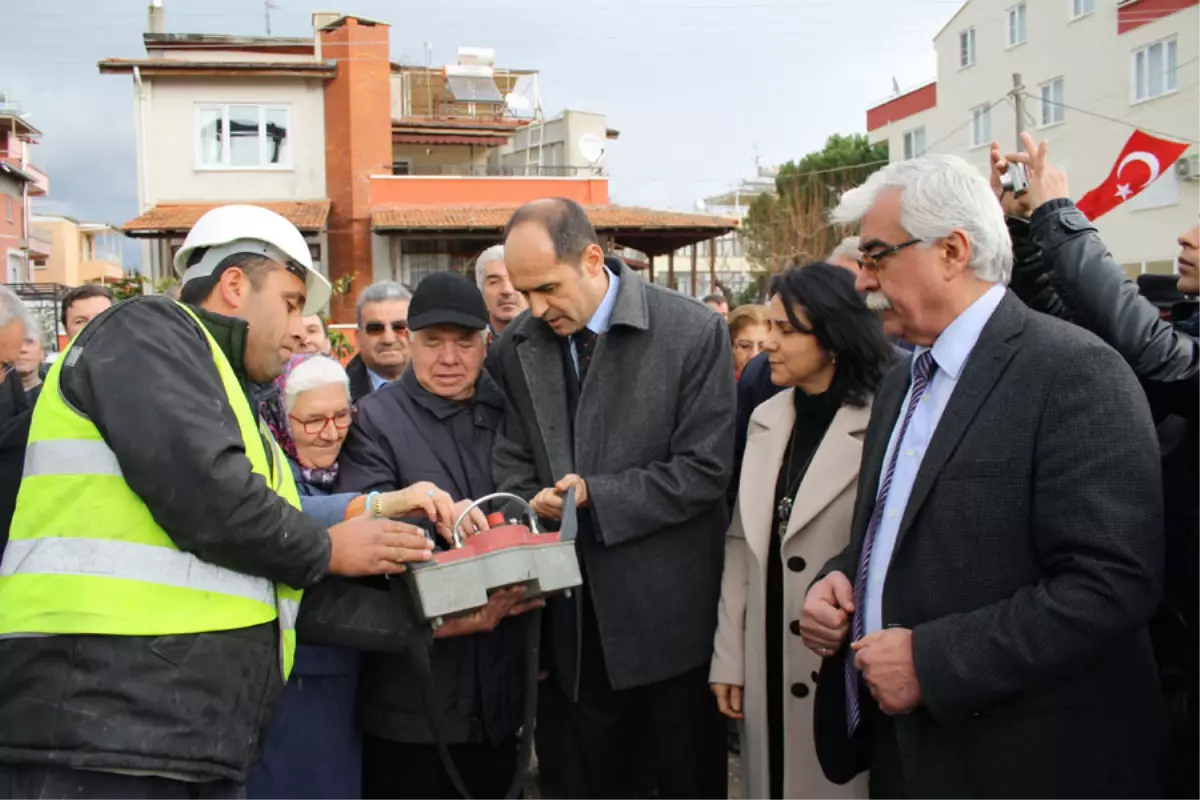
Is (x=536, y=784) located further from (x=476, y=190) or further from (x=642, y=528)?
(x=476, y=190)

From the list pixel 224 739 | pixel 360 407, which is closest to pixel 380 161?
pixel 360 407

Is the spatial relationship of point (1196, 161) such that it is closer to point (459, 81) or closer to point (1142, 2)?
point (1142, 2)

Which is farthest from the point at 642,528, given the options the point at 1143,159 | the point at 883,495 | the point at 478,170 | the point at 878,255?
the point at 478,170

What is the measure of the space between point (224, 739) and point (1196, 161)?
85.4ft

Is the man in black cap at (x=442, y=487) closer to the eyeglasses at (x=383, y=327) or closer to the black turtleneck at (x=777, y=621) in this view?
the black turtleneck at (x=777, y=621)

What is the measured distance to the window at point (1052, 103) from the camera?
2752 cm

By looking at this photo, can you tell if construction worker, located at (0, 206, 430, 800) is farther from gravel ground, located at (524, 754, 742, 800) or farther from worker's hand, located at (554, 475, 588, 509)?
gravel ground, located at (524, 754, 742, 800)

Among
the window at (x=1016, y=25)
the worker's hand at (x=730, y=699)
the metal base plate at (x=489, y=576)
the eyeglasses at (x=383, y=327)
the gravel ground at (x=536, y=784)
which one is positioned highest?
the window at (x=1016, y=25)

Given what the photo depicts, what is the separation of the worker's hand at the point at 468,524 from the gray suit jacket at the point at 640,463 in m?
0.42

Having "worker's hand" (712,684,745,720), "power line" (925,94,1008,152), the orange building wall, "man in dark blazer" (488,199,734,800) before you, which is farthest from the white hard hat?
"power line" (925,94,1008,152)

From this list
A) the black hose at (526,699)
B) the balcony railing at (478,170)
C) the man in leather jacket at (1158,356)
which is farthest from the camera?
the balcony railing at (478,170)

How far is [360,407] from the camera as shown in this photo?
10.8 ft

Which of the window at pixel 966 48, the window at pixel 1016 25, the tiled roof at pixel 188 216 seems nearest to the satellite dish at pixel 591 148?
the tiled roof at pixel 188 216

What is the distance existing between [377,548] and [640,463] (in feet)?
3.66
